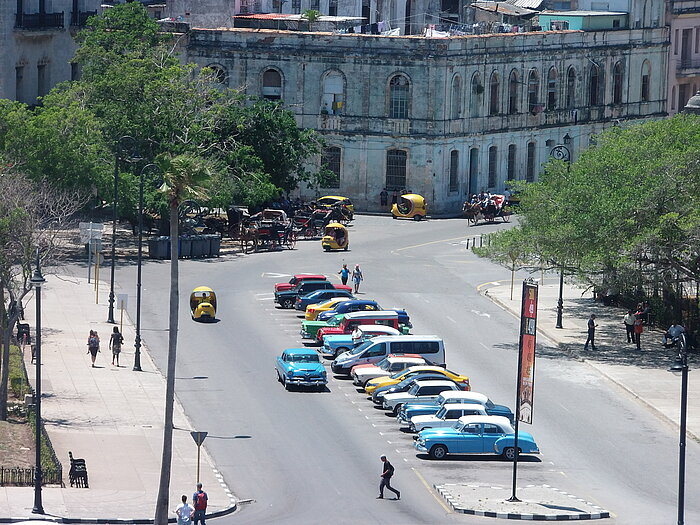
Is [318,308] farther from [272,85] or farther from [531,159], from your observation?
[531,159]

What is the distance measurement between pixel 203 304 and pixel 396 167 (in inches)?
1376

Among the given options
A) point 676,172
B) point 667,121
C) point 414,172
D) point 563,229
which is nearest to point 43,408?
point 563,229

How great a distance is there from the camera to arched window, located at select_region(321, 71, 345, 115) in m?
106

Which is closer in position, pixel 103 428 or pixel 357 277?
pixel 103 428

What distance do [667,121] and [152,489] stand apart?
3782 centimetres

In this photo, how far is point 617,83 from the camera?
121 meters

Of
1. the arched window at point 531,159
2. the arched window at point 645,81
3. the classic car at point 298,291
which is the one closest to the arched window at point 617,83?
the arched window at point 645,81

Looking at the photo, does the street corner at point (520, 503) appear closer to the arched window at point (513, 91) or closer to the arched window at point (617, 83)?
the arched window at point (513, 91)

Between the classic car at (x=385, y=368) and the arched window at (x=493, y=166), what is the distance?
156 feet

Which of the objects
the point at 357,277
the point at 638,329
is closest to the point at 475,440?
the point at 638,329

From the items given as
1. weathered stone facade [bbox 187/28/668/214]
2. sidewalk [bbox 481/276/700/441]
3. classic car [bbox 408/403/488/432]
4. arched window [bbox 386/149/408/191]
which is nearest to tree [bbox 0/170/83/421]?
classic car [bbox 408/403/488/432]

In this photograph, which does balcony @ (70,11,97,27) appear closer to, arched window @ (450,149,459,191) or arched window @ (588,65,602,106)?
arched window @ (450,149,459,191)

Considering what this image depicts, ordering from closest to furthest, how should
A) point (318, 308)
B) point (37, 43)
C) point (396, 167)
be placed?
1. point (318, 308)
2. point (37, 43)
3. point (396, 167)

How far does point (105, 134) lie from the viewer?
88.9 metres
